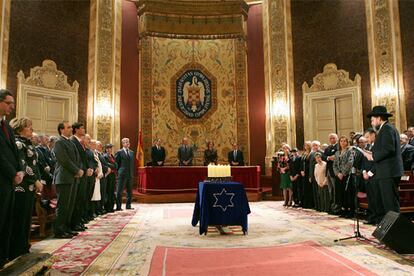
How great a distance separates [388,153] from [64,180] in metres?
3.87

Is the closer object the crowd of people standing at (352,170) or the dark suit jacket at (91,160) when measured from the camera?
the crowd of people standing at (352,170)

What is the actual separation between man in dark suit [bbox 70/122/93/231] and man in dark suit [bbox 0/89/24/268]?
5.68 feet

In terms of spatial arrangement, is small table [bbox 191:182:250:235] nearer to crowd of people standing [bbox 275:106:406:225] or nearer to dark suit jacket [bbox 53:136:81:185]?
crowd of people standing [bbox 275:106:406:225]

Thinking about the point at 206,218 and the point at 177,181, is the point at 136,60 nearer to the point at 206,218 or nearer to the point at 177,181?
the point at 177,181

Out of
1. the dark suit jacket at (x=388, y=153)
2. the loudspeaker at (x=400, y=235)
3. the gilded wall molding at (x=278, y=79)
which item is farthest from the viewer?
the gilded wall molding at (x=278, y=79)

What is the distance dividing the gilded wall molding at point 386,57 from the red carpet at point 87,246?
24.6 ft

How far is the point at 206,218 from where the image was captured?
184 inches

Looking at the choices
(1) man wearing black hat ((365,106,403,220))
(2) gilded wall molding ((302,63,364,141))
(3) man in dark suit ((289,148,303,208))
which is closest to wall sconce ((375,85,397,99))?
(2) gilded wall molding ((302,63,364,141))

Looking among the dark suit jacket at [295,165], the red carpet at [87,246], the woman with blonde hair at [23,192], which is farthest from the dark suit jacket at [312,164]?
the woman with blonde hair at [23,192]

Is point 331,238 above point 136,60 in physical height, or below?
below

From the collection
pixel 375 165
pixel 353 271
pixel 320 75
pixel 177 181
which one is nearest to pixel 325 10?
pixel 320 75

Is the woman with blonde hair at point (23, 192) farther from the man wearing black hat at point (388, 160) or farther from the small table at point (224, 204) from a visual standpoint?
the man wearing black hat at point (388, 160)

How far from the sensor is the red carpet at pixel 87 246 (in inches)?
123

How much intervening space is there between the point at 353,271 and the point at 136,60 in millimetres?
9888
